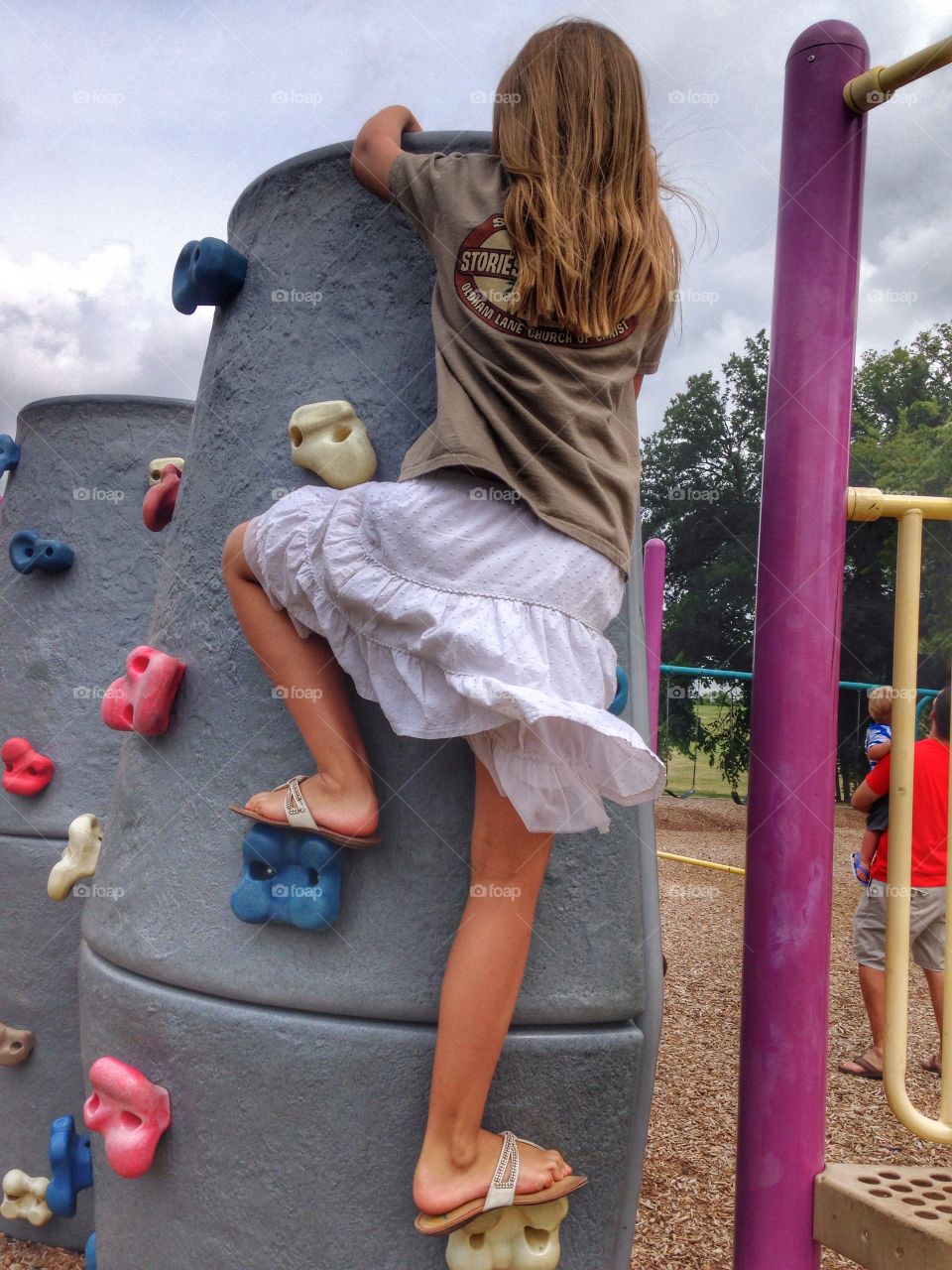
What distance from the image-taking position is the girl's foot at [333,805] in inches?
59.6

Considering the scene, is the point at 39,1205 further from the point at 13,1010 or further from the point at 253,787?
the point at 253,787

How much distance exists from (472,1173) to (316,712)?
669mm

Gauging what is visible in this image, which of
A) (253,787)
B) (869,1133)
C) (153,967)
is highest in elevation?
(253,787)

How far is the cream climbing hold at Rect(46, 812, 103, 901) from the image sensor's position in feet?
7.82

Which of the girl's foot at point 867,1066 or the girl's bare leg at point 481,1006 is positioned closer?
the girl's bare leg at point 481,1006

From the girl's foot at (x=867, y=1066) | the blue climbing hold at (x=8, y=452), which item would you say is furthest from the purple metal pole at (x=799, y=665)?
the girl's foot at (x=867, y=1066)

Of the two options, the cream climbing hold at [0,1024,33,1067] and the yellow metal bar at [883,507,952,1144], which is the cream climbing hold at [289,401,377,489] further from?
the cream climbing hold at [0,1024,33,1067]

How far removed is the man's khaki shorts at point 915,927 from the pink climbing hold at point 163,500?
3076mm

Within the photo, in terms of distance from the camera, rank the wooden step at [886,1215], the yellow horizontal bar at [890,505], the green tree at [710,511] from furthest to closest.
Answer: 1. the green tree at [710,511]
2. the yellow horizontal bar at [890,505]
3. the wooden step at [886,1215]

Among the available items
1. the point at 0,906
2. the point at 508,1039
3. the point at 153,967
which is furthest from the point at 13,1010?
the point at 508,1039

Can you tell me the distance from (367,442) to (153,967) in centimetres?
87

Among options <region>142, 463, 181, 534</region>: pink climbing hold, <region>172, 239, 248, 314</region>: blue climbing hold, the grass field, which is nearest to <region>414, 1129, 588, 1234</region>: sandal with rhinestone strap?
<region>142, 463, 181, 534</region>: pink climbing hold

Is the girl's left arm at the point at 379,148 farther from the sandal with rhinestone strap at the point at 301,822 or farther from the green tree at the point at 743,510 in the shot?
the green tree at the point at 743,510

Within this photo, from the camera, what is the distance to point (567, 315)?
1523mm
